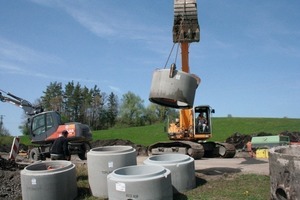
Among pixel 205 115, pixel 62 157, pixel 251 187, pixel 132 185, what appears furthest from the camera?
pixel 205 115

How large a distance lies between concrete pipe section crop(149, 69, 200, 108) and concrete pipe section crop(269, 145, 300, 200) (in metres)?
4.88

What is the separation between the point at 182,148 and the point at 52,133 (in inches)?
252

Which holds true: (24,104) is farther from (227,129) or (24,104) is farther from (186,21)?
(227,129)

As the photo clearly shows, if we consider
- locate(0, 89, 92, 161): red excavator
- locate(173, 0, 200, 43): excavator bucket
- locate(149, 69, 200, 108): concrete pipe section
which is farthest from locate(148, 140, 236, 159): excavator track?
locate(149, 69, 200, 108): concrete pipe section

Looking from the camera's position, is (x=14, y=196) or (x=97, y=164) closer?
(x=97, y=164)

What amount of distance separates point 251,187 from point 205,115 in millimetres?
8731

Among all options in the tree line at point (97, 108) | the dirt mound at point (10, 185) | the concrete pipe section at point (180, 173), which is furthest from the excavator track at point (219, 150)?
the tree line at point (97, 108)

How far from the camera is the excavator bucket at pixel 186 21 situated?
1464cm

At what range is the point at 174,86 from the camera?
1033 centimetres

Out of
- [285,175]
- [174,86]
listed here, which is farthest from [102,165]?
[285,175]

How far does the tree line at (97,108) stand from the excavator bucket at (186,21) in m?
59.8

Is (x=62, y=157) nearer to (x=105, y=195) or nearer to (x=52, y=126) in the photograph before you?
(x=105, y=195)

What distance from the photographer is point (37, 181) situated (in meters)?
8.68

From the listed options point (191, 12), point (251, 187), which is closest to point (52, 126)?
point (191, 12)
